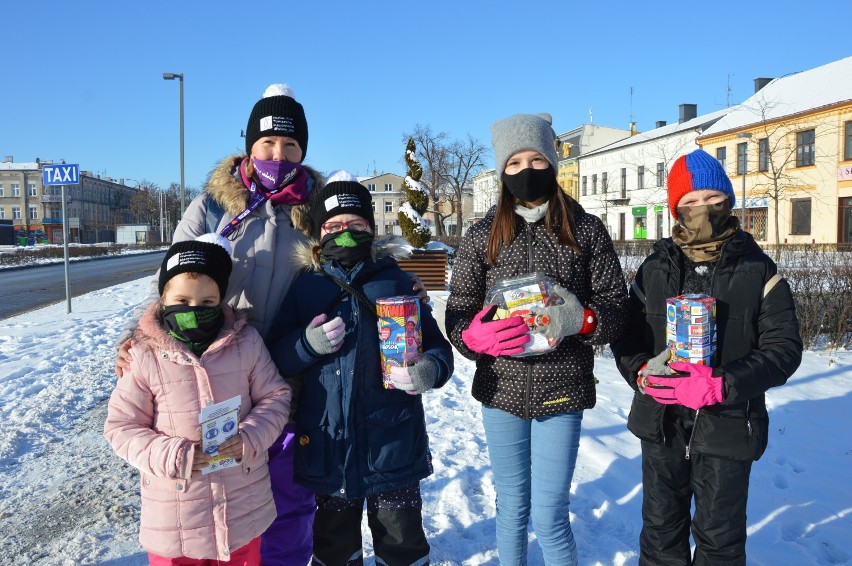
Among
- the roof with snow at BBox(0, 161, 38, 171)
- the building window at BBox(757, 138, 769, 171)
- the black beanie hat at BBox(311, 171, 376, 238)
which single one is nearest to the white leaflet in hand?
the black beanie hat at BBox(311, 171, 376, 238)

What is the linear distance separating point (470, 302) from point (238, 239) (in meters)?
1.14

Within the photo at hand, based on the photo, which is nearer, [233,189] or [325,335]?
[325,335]

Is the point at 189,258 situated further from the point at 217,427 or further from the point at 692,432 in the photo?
the point at 692,432

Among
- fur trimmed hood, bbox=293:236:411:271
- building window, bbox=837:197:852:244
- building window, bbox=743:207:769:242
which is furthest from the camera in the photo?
building window, bbox=743:207:769:242

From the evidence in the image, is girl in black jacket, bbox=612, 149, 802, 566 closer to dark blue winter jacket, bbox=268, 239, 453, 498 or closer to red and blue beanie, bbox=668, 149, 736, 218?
red and blue beanie, bbox=668, 149, 736, 218

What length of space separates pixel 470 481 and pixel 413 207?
1130 centimetres

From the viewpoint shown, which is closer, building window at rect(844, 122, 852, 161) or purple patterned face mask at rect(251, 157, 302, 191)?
purple patterned face mask at rect(251, 157, 302, 191)

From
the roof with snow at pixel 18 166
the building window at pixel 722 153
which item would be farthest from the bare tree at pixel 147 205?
the building window at pixel 722 153

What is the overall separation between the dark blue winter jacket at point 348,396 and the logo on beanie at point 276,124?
0.66 m

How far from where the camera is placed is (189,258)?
2.39m

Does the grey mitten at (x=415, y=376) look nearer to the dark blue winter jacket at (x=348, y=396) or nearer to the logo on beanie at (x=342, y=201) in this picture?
the dark blue winter jacket at (x=348, y=396)

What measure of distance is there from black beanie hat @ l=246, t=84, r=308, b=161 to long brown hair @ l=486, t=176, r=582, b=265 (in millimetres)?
1082

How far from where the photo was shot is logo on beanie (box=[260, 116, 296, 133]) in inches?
110

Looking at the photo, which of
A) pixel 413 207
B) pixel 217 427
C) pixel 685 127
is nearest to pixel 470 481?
pixel 217 427
